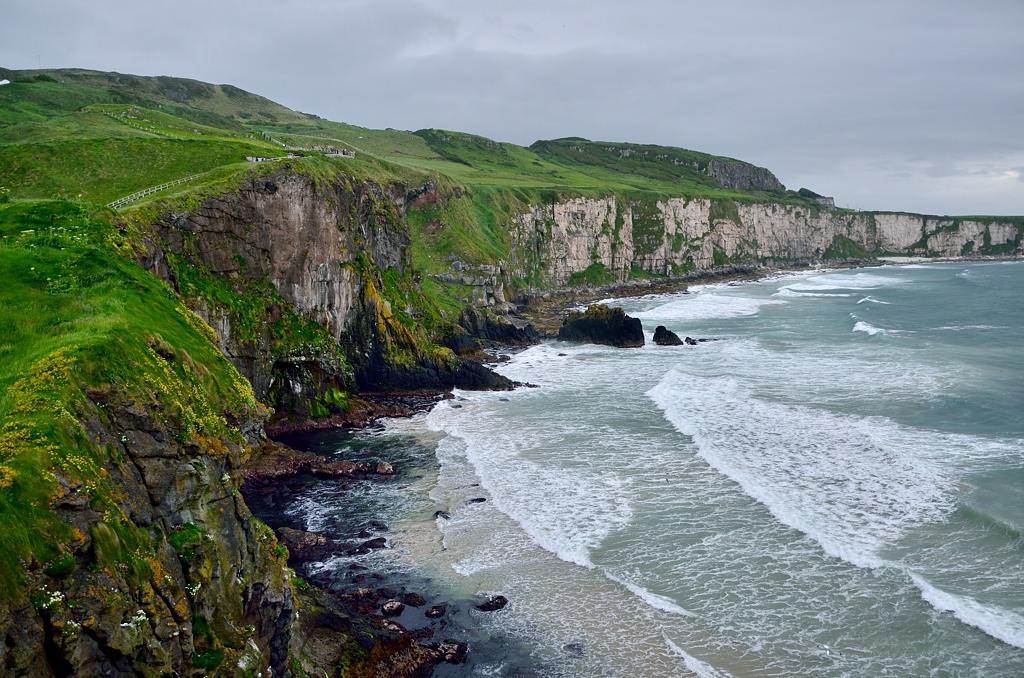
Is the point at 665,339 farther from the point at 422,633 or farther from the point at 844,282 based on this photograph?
the point at 844,282

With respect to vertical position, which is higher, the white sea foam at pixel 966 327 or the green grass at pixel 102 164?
the green grass at pixel 102 164

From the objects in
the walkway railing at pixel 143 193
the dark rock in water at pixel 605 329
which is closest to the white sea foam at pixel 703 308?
the dark rock in water at pixel 605 329

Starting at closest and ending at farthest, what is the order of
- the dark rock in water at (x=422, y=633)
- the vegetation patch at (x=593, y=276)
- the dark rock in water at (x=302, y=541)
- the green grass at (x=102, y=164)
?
1. the dark rock in water at (x=422, y=633)
2. the dark rock in water at (x=302, y=541)
3. the green grass at (x=102, y=164)
4. the vegetation patch at (x=593, y=276)

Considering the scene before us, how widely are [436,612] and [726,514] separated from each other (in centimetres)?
1145

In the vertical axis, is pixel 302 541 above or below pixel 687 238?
below

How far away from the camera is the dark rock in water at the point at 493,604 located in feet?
68.5

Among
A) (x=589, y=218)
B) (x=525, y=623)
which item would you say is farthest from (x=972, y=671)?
(x=589, y=218)

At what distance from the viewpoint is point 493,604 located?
2102 centimetres

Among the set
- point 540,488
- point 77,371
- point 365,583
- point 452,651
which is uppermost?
point 77,371

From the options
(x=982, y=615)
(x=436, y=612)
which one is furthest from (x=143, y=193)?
(x=982, y=615)

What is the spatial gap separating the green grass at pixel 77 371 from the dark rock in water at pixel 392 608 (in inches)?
279

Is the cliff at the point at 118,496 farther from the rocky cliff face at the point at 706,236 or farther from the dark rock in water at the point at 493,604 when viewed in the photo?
the rocky cliff face at the point at 706,236

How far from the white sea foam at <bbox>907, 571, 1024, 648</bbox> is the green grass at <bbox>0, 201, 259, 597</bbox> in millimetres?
19484

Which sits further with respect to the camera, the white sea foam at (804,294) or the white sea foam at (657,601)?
the white sea foam at (804,294)
